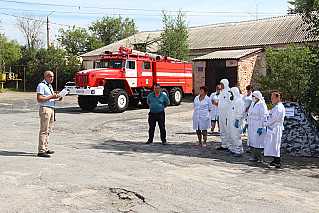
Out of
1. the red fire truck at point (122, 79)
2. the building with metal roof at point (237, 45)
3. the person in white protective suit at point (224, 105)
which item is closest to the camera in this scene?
the person in white protective suit at point (224, 105)

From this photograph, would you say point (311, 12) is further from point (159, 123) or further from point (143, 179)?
point (143, 179)

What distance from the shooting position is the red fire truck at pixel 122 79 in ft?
56.9

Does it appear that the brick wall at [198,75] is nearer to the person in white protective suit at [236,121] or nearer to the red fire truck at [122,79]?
the red fire truck at [122,79]

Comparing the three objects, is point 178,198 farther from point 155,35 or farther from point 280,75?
point 155,35

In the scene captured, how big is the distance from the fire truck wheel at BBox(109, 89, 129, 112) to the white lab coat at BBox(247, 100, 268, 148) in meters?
10.6

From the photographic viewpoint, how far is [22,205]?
4.59 m

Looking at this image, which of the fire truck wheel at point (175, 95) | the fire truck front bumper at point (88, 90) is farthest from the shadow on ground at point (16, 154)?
the fire truck wheel at point (175, 95)

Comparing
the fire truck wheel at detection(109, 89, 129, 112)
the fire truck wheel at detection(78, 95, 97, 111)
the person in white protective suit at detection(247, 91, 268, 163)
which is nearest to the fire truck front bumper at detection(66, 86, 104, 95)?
the fire truck wheel at detection(109, 89, 129, 112)

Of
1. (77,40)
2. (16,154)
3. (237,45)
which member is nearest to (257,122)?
(16,154)

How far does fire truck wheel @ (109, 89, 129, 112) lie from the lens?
57.0ft

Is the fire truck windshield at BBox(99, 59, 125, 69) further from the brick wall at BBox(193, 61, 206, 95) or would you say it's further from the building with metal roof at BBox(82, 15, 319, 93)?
the brick wall at BBox(193, 61, 206, 95)

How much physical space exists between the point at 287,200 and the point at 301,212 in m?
0.49

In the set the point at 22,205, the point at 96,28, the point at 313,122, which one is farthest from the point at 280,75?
the point at 96,28

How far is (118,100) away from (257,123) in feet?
35.6
